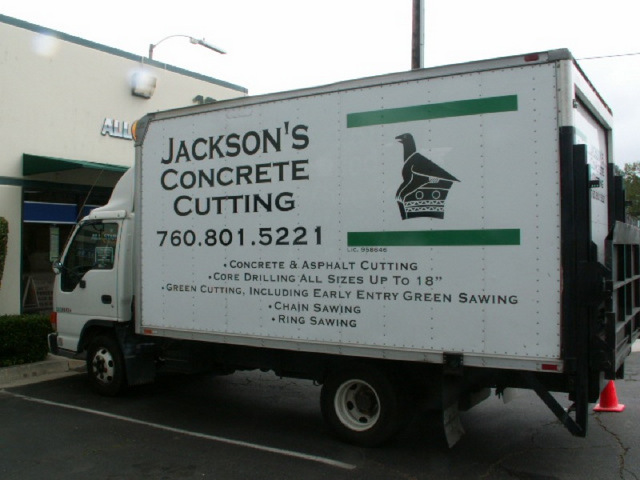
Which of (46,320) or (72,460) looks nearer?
(72,460)

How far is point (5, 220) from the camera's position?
10.0m

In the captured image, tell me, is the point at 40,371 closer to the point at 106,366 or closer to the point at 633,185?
the point at 106,366

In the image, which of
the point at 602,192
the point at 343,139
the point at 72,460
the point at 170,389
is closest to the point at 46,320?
the point at 170,389

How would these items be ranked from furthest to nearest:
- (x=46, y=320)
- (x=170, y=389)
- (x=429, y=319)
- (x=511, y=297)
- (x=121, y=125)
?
1. (x=121, y=125)
2. (x=46, y=320)
3. (x=170, y=389)
4. (x=429, y=319)
5. (x=511, y=297)

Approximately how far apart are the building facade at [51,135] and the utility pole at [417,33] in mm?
5644

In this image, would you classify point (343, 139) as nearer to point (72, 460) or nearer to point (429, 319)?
point (429, 319)

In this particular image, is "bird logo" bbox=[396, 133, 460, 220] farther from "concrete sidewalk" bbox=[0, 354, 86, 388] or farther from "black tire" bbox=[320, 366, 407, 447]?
"concrete sidewalk" bbox=[0, 354, 86, 388]

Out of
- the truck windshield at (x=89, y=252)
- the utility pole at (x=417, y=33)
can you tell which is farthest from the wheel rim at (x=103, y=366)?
the utility pole at (x=417, y=33)

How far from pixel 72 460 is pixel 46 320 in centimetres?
477

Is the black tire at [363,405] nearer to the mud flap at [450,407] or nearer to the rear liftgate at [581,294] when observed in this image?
the mud flap at [450,407]

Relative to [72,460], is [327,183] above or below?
above

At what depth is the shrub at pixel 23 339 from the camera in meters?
9.15

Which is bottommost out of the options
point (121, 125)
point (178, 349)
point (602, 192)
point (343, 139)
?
point (178, 349)

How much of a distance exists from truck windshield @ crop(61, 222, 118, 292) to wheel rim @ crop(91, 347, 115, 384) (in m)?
1.01
